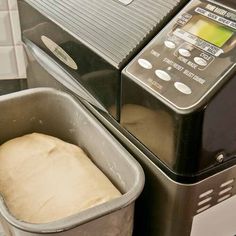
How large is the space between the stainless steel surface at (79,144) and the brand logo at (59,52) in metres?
0.06

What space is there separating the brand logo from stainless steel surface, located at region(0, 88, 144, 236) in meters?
0.06

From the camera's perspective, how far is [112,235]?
0.59 m

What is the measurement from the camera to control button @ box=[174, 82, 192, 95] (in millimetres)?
524

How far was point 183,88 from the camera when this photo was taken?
530 millimetres

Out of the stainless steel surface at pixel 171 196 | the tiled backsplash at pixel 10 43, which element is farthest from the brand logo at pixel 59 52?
the tiled backsplash at pixel 10 43

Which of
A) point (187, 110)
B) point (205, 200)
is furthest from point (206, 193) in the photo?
point (187, 110)

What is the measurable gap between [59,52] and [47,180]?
22 centimetres

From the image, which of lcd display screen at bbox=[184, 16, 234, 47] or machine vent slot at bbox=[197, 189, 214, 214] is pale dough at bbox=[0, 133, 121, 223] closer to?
machine vent slot at bbox=[197, 189, 214, 214]

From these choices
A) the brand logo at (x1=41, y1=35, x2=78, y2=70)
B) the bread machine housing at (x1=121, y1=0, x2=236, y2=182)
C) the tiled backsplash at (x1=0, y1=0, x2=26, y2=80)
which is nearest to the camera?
the bread machine housing at (x1=121, y1=0, x2=236, y2=182)

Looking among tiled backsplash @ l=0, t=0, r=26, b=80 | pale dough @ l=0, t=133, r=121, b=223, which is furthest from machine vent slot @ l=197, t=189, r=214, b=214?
tiled backsplash @ l=0, t=0, r=26, b=80

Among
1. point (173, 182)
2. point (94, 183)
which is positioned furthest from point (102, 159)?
point (173, 182)

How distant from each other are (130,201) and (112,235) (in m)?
0.07

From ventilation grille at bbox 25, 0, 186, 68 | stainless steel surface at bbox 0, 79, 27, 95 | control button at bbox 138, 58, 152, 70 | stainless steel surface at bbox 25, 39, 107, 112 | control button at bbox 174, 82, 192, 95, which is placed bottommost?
stainless steel surface at bbox 0, 79, 27, 95

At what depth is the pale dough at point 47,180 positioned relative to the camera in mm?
619
